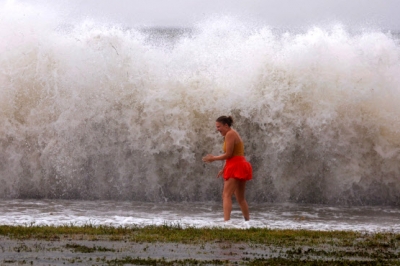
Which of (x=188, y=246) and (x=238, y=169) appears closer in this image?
(x=188, y=246)

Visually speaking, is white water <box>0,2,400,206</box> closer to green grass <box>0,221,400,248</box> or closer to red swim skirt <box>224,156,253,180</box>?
red swim skirt <box>224,156,253,180</box>

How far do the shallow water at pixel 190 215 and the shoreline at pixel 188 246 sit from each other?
164 cm

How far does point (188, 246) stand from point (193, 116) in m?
8.27

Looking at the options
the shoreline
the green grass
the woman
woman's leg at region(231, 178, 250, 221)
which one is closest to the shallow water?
woman's leg at region(231, 178, 250, 221)

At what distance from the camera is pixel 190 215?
13820 millimetres

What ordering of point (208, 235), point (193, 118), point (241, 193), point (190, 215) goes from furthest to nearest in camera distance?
point (193, 118)
point (190, 215)
point (241, 193)
point (208, 235)

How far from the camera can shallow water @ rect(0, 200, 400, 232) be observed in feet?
41.0

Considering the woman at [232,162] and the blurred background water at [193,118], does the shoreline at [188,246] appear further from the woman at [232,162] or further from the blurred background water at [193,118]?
the blurred background water at [193,118]

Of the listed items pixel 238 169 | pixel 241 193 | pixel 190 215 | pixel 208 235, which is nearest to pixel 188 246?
pixel 208 235

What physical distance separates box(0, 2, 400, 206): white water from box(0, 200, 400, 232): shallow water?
98cm

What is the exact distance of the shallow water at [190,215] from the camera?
12508 mm

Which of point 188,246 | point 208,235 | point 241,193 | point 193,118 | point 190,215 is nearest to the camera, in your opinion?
point 188,246

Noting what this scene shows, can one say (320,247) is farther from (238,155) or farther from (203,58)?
(203,58)

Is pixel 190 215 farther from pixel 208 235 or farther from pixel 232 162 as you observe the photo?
pixel 208 235
